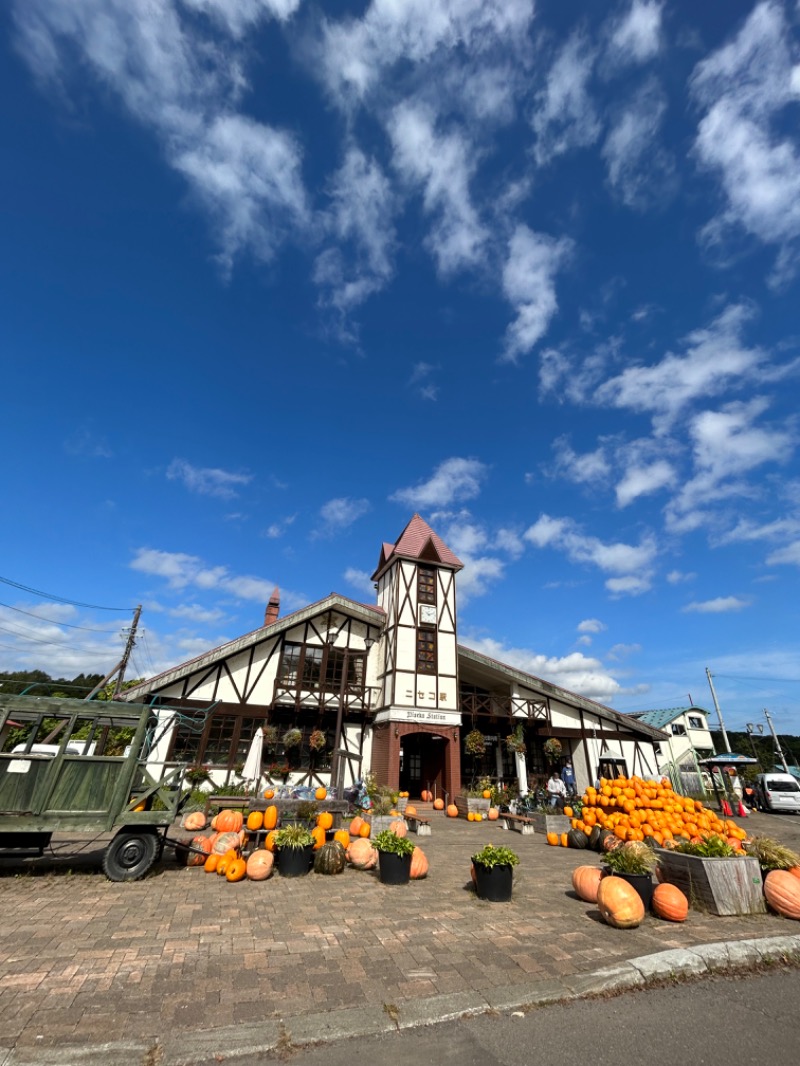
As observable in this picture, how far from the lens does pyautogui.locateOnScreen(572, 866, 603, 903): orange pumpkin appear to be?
6.92 meters

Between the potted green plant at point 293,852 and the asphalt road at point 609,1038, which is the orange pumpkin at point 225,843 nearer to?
the potted green plant at point 293,852

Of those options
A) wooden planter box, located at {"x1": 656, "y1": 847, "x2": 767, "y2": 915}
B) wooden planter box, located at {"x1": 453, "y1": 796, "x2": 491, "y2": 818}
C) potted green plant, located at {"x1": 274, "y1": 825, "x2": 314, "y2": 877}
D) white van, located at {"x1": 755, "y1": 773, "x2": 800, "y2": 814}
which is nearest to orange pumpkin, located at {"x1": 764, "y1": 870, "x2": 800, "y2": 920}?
wooden planter box, located at {"x1": 656, "y1": 847, "x2": 767, "y2": 915}

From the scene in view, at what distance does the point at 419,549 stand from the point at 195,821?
46.8 ft

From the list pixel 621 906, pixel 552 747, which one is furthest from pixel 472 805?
pixel 621 906

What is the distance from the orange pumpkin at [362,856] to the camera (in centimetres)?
855

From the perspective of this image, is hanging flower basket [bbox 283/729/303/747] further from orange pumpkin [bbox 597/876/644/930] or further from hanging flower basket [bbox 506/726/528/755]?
orange pumpkin [bbox 597/876/644/930]

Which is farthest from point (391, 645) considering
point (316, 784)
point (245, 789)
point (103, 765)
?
point (103, 765)

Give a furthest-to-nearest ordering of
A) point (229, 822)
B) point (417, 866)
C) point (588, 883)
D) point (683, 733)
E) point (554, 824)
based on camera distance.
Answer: point (683, 733) < point (554, 824) < point (229, 822) < point (417, 866) < point (588, 883)

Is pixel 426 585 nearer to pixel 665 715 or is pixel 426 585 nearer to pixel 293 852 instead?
pixel 293 852

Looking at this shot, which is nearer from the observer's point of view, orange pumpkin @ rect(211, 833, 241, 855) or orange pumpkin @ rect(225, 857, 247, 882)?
orange pumpkin @ rect(225, 857, 247, 882)

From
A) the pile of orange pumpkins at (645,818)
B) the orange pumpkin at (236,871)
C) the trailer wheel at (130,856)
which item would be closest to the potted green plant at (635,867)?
the pile of orange pumpkins at (645,818)

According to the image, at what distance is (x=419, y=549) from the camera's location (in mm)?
22875

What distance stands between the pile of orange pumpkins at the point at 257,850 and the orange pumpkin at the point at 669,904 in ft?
12.0

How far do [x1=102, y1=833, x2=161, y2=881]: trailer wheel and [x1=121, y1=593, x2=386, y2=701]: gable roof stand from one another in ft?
31.7
